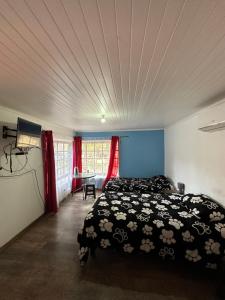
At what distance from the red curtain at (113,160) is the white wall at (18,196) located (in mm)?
2400

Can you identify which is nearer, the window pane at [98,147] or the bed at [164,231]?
the bed at [164,231]

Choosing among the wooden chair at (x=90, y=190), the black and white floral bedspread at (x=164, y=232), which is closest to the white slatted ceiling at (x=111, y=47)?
the black and white floral bedspread at (x=164, y=232)

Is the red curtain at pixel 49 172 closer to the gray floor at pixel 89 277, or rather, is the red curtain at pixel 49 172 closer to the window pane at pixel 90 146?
the gray floor at pixel 89 277

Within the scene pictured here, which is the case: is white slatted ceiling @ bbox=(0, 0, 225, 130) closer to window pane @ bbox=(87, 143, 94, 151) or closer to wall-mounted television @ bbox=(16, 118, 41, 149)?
wall-mounted television @ bbox=(16, 118, 41, 149)

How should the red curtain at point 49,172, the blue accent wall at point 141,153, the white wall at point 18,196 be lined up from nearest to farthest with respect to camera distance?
the white wall at point 18,196 < the red curtain at point 49,172 < the blue accent wall at point 141,153

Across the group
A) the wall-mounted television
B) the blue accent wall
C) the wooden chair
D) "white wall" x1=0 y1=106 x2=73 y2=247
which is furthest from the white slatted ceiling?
the blue accent wall

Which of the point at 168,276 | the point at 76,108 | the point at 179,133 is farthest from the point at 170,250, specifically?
the point at 179,133

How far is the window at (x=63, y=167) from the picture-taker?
191 inches

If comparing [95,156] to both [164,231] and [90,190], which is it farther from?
[164,231]

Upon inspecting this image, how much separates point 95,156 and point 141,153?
1.67 metres

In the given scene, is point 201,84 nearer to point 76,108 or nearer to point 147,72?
point 147,72

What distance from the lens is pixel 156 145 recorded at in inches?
226

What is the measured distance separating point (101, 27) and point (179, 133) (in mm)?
3606

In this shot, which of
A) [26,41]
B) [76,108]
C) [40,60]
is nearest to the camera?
[26,41]
